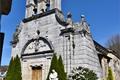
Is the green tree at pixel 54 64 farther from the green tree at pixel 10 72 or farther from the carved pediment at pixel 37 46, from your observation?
the green tree at pixel 10 72

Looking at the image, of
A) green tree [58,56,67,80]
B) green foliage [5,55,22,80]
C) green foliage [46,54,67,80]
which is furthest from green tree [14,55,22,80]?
green tree [58,56,67,80]

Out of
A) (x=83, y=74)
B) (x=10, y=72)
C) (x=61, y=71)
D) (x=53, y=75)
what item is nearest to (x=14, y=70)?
(x=10, y=72)

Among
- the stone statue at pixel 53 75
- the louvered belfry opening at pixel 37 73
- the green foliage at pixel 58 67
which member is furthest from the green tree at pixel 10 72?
the stone statue at pixel 53 75

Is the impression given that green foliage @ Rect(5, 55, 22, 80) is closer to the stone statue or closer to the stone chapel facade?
the stone chapel facade

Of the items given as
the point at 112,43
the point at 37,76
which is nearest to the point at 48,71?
the point at 37,76

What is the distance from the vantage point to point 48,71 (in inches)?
543

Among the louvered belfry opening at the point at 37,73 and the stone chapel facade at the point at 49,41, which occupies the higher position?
the stone chapel facade at the point at 49,41

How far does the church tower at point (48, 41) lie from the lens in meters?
12.7

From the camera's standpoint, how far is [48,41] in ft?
46.9

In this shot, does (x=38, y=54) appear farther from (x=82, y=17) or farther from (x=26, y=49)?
(x=82, y=17)

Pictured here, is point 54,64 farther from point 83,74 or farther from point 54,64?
point 83,74

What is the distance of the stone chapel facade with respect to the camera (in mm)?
12742

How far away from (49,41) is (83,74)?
4.02 m

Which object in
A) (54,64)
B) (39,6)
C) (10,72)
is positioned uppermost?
(39,6)
